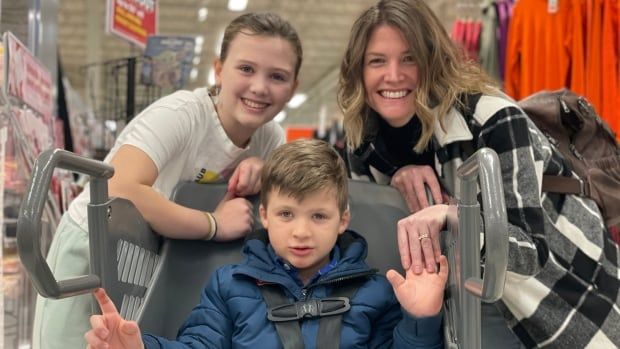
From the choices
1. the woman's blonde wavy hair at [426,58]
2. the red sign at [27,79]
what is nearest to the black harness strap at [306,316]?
the woman's blonde wavy hair at [426,58]

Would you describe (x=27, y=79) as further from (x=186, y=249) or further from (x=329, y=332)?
(x=329, y=332)

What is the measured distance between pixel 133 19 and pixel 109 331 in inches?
120

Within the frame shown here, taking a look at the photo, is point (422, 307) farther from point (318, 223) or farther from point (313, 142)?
point (313, 142)

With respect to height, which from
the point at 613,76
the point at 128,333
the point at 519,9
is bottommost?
the point at 128,333

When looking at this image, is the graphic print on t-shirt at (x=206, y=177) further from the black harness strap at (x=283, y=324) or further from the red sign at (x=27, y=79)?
the red sign at (x=27, y=79)

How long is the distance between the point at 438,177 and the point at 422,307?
24.5 inches

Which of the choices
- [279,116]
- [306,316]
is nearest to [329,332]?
[306,316]

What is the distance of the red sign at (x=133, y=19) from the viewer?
369 cm

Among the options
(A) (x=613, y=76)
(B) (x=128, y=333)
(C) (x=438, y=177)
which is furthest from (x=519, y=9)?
(B) (x=128, y=333)

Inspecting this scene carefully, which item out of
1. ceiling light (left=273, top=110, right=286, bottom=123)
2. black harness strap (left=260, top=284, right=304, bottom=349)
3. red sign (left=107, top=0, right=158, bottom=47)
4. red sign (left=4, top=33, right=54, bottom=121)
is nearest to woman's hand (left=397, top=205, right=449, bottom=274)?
black harness strap (left=260, top=284, right=304, bottom=349)

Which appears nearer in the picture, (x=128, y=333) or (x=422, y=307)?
(x=128, y=333)

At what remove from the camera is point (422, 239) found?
1560 millimetres

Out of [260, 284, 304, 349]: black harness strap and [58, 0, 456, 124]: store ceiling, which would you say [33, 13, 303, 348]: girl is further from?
[58, 0, 456, 124]: store ceiling

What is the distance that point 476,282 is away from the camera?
124 cm
